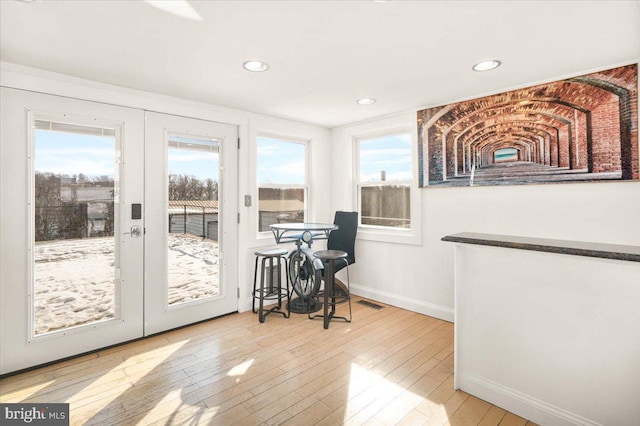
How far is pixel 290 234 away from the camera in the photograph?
4.19 meters

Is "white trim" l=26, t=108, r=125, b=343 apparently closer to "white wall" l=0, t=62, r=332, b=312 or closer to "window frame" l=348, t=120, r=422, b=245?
"white wall" l=0, t=62, r=332, b=312

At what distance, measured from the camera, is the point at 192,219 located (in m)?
3.40

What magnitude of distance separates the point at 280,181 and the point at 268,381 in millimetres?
2554

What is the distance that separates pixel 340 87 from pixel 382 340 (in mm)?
2415

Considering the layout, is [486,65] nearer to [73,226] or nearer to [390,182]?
[390,182]

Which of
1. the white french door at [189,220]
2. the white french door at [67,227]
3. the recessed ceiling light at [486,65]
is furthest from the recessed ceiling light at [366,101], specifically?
the white french door at [67,227]

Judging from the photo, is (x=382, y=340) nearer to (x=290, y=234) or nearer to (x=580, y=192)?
(x=290, y=234)

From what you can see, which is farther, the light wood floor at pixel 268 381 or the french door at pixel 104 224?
the french door at pixel 104 224

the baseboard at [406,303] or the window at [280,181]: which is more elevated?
the window at [280,181]

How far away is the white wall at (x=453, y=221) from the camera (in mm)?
2537

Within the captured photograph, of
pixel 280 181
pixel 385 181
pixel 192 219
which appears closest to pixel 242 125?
pixel 280 181

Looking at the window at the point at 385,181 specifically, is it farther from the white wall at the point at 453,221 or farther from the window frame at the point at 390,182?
the white wall at the point at 453,221

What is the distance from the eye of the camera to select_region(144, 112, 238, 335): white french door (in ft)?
10.3

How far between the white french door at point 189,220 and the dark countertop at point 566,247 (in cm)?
247
